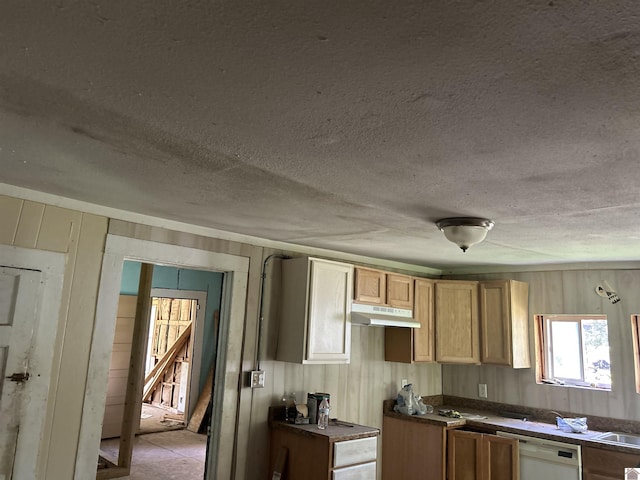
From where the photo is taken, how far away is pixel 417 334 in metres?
4.44

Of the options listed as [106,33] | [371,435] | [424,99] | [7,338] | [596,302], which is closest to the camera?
[106,33]

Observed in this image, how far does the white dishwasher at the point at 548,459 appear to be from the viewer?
3.49 meters

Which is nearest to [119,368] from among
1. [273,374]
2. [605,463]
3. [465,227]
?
[273,374]

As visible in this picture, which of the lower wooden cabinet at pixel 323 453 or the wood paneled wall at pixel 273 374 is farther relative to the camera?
the wood paneled wall at pixel 273 374

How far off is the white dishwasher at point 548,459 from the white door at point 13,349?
341 centimetres

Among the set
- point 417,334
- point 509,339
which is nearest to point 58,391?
point 417,334

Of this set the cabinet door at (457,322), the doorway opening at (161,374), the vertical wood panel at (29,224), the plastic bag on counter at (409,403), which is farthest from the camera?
the doorway opening at (161,374)

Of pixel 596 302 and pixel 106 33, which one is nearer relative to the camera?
pixel 106 33

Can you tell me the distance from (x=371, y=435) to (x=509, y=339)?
166cm

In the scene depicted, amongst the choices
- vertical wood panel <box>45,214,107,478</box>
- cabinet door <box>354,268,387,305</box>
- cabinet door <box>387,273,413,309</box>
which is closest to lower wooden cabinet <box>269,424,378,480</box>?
cabinet door <box>354,268,387,305</box>

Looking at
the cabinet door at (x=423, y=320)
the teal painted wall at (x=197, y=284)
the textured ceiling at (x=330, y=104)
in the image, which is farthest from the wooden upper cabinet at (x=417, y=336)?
the teal painted wall at (x=197, y=284)

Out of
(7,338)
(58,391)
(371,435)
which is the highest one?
(7,338)

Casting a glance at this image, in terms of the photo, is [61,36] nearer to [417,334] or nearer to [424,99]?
[424,99]

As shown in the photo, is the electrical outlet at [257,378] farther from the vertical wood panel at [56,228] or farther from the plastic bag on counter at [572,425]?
the plastic bag on counter at [572,425]
